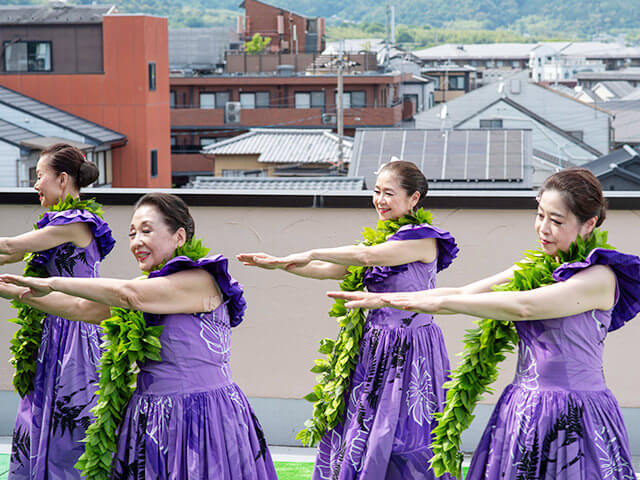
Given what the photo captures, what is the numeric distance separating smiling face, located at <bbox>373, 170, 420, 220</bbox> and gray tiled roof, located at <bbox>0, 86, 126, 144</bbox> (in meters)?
23.6

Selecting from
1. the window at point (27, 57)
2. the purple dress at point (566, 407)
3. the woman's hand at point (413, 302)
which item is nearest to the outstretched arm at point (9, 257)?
the woman's hand at point (413, 302)

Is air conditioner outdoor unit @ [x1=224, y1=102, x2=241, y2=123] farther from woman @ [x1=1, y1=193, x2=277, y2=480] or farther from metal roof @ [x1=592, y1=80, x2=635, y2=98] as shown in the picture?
woman @ [x1=1, y1=193, x2=277, y2=480]

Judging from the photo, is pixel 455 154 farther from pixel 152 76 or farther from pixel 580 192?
pixel 580 192

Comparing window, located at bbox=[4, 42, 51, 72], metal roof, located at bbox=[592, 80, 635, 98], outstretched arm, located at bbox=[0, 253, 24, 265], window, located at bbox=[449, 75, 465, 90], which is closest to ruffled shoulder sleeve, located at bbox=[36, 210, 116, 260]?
outstretched arm, located at bbox=[0, 253, 24, 265]

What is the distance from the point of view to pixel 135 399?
286cm

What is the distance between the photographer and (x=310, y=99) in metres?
40.0

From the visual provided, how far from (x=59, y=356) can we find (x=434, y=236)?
1.56 m

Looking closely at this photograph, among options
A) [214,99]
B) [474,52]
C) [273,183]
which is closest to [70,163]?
[273,183]

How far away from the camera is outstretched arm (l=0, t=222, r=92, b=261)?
3303 millimetres

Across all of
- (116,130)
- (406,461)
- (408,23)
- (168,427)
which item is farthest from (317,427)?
(408,23)

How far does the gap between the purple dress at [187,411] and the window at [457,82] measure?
175 feet

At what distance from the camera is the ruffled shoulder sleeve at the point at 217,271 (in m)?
2.78

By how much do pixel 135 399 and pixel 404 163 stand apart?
1.43 metres

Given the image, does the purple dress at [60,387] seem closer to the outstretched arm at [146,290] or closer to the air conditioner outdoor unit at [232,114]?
the outstretched arm at [146,290]
